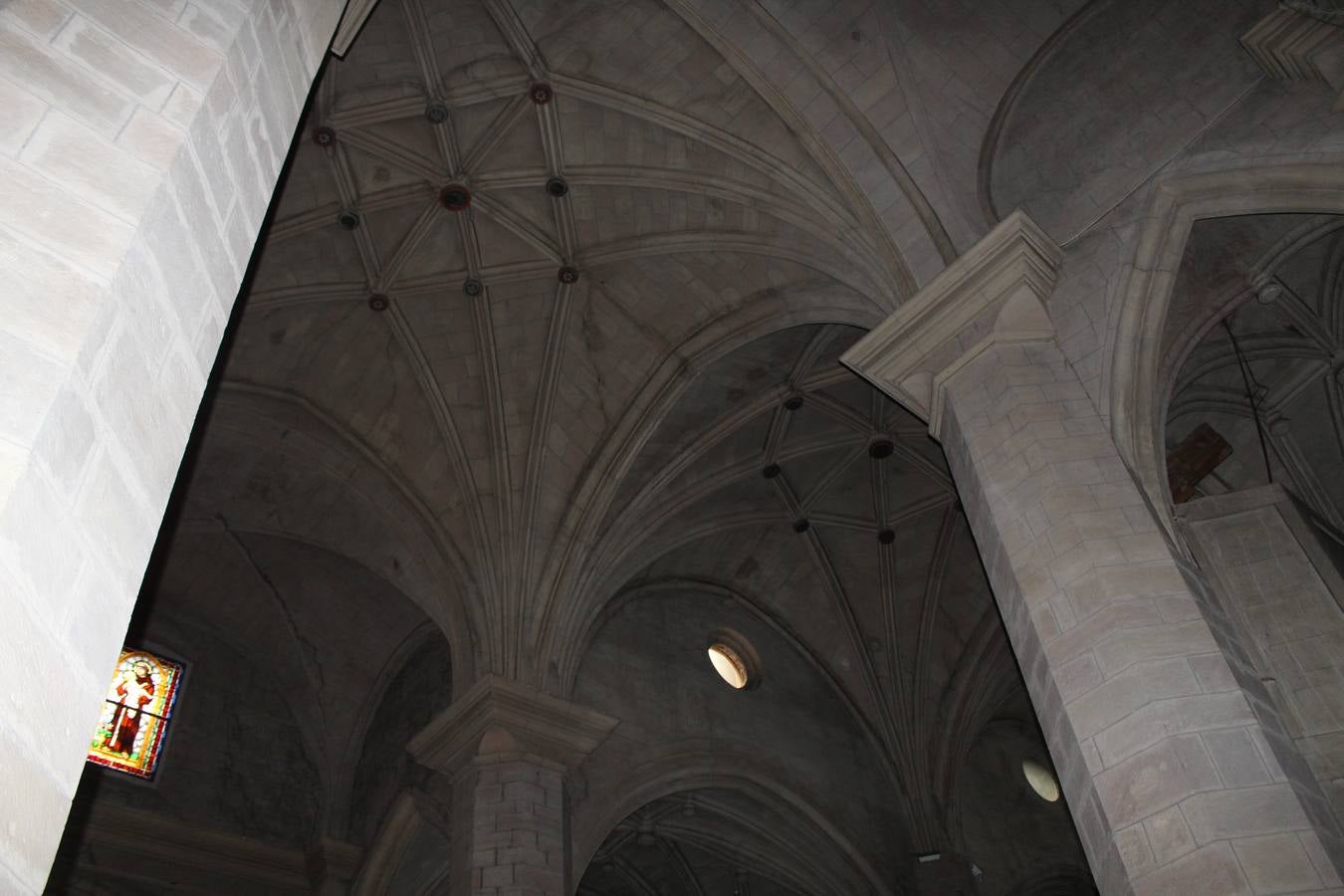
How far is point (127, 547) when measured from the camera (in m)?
2.57

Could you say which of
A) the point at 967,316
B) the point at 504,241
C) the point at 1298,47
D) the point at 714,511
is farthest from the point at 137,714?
the point at 1298,47

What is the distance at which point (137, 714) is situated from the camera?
44.2 feet

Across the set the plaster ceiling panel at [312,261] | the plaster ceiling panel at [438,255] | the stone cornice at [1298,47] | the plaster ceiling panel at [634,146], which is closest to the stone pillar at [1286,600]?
the stone cornice at [1298,47]

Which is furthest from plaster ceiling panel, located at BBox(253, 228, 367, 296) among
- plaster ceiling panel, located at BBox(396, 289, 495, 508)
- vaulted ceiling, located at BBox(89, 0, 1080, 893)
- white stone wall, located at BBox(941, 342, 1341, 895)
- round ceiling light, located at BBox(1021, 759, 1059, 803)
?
round ceiling light, located at BBox(1021, 759, 1059, 803)

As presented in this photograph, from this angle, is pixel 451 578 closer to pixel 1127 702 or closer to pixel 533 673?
pixel 533 673

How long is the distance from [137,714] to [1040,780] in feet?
Result: 40.8

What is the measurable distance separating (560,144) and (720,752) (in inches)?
295

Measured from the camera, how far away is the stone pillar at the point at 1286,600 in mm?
6957

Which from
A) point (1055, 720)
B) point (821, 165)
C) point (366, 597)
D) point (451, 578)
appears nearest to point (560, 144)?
point (821, 165)

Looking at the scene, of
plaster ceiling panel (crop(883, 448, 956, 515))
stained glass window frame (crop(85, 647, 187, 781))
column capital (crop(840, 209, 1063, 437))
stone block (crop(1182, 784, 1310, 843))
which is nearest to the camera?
stone block (crop(1182, 784, 1310, 843))

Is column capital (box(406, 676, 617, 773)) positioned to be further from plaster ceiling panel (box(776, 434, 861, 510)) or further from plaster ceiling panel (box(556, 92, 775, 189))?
plaster ceiling panel (box(556, 92, 775, 189))

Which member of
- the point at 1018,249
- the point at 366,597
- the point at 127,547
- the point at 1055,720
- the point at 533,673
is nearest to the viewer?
the point at 127,547

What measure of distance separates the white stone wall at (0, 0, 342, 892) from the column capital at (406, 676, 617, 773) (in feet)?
27.3

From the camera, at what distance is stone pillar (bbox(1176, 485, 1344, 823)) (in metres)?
6.96
